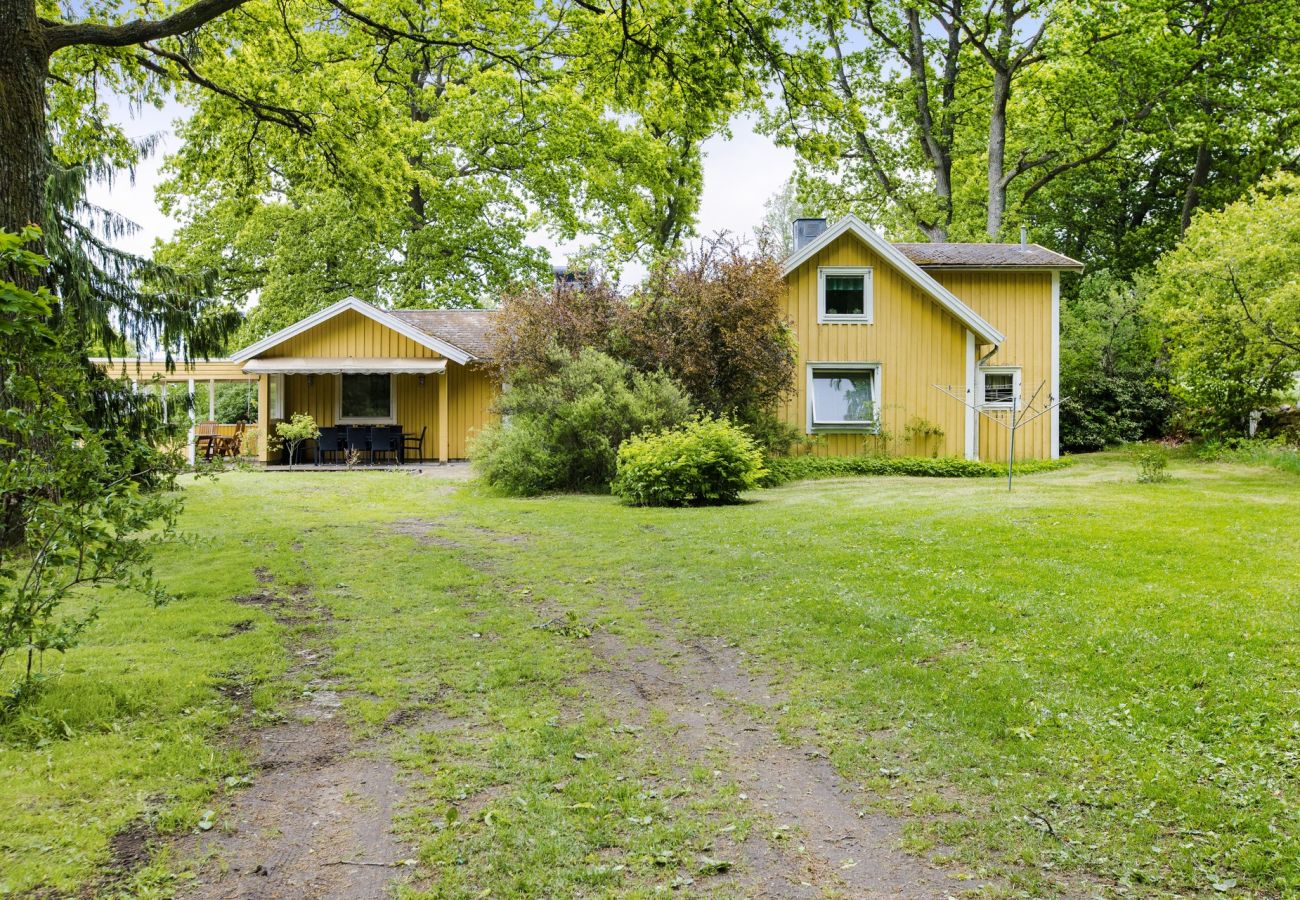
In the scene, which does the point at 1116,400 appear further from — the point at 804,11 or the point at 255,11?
the point at 255,11

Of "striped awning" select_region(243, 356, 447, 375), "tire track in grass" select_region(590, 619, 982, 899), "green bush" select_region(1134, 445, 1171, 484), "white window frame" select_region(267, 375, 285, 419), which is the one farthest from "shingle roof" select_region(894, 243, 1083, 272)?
"tire track in grass" select_region(590, 619, 982, 899)

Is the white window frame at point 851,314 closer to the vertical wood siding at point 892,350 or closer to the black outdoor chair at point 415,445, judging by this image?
the vertical wood siding at point 892,350

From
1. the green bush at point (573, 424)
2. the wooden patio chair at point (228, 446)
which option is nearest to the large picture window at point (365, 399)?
the wooden patio chair at point (228, 446)

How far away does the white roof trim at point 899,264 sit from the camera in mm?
20578

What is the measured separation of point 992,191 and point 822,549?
24.6 metres

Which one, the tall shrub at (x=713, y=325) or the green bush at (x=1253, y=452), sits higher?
the tall shrub at (x=713, y=325)

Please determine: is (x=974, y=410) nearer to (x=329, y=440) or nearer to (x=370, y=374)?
(x=370, y=374)

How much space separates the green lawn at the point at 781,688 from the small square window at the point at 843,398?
1096cm

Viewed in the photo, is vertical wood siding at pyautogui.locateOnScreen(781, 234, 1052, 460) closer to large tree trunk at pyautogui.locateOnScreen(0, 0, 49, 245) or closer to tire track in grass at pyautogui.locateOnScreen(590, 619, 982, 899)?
tire track in grass at pyautogui.locateOnScreen(590, 619, 982, 899)

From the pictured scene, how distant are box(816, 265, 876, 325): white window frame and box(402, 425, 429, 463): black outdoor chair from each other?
11.5 m

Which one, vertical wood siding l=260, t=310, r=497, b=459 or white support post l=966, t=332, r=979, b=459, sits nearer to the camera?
white support post l=966, t=332, r=979, b=459

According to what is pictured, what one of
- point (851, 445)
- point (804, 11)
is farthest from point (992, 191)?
point (804, 11)

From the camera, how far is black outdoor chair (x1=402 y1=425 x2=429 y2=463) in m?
23.7

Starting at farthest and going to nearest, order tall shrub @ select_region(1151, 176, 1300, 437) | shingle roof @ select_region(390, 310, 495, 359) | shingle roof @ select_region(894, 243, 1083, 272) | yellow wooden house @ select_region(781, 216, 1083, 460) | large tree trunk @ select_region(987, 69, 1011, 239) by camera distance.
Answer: large tree trunk @ select_region(987, 69, 1011, 239), shingle roof @ select_region(390, 310, 495, 359), shingle roof @ select_region(894, 243, 1083, 272), yellow wooden house @ select_region(781, 216, 1083, 460), tall shrub @ select_region(1151, 176, 1300, 437)
